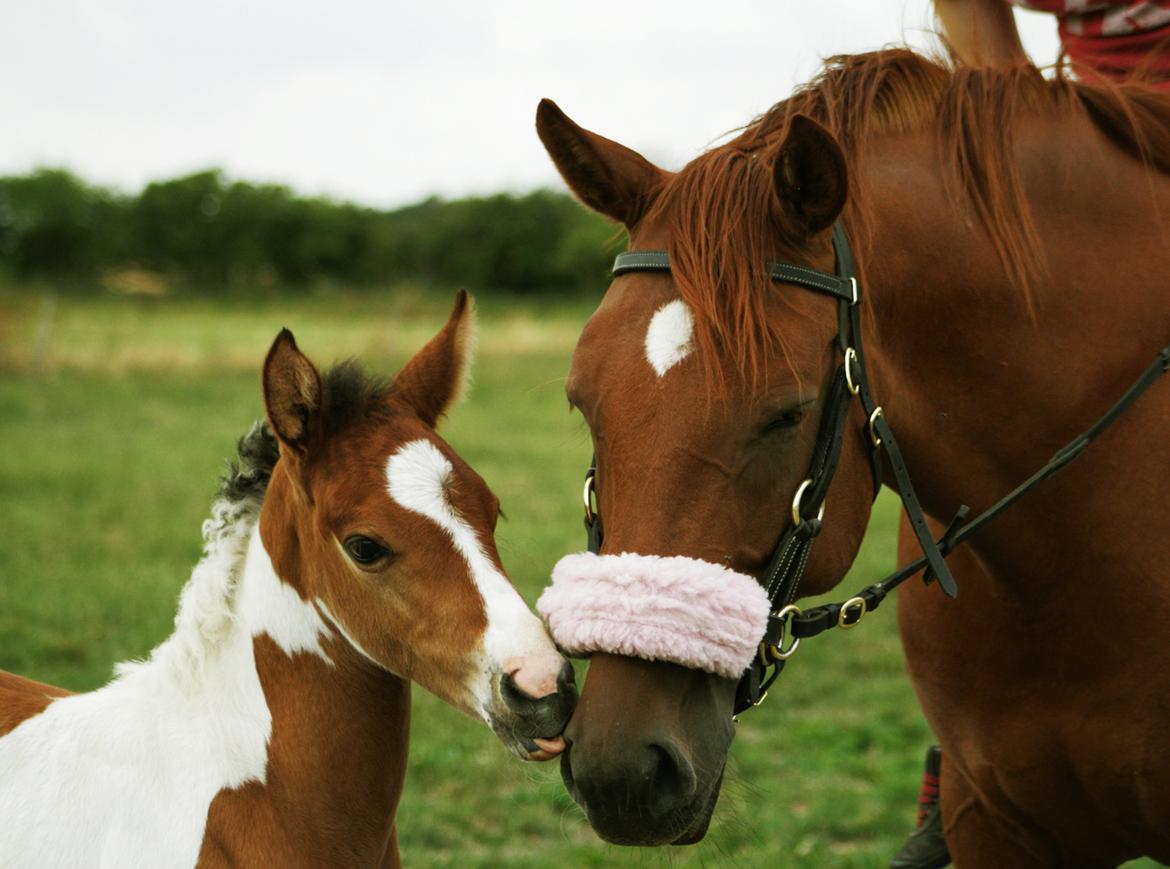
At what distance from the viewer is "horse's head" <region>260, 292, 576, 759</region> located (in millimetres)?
2311

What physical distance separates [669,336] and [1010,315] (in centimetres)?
74

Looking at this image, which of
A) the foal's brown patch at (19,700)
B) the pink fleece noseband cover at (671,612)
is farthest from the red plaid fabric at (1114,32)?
the foal's brown patch at (19,700)

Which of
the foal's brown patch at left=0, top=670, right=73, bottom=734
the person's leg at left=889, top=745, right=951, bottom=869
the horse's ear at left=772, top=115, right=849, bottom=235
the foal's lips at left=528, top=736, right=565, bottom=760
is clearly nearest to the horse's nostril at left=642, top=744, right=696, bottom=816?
the foal's lips at left=528, top=736, right=565, bottom=760

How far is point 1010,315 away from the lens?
2.24 metres

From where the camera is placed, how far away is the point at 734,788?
7.04ft

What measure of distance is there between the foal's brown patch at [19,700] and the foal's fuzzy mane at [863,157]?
1937 mm

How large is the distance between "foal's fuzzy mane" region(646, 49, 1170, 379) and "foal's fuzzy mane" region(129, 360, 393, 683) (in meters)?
0.86

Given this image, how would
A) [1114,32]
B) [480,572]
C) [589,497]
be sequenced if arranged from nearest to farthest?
[589,497] < [480,572] < [1114,32]

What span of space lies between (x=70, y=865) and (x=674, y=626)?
1.53m

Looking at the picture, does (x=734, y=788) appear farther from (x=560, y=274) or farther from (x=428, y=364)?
(x=560, y=274)

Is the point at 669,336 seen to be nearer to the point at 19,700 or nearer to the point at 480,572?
the point at 480,572

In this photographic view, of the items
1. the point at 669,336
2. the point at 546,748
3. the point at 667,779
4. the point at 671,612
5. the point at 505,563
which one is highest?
the point at 669,336

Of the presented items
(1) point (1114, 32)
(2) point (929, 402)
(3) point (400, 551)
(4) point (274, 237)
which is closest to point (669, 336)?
(2) point (929, 402)

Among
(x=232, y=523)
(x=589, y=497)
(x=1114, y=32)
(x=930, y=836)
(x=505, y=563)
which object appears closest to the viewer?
(x=589, y=497)
